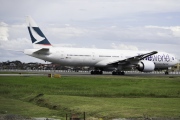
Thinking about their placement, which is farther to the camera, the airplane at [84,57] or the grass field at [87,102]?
the airplane at [84,57]

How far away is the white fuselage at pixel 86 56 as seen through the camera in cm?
5941

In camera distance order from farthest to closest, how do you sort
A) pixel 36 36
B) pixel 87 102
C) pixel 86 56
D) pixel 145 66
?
pixel 86 56, pixel 36 36, pixel 145 66, pixel 87 102

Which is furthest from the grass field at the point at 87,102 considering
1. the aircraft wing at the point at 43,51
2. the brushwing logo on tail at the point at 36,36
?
the brushwing logo on tail at the point at 36,36

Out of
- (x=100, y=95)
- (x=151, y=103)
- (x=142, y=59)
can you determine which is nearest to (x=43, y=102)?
(x=100, y=95)

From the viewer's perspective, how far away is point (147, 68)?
6022 cm

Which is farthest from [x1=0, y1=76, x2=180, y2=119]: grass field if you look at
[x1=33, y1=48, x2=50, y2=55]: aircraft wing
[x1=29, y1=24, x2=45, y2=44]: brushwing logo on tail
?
[x1=29, y1=24, x2=45, y2=44]: brushwing logo on tail

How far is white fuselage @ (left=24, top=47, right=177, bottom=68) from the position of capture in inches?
2339

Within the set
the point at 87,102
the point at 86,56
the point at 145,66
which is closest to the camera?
the point at 87,102

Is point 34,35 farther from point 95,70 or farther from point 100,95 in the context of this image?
point 100,95

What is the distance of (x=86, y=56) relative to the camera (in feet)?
202

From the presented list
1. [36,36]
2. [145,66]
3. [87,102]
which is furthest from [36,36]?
[87,102]

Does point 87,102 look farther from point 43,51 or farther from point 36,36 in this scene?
point 36,36

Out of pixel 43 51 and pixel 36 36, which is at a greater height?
pixel 36 36

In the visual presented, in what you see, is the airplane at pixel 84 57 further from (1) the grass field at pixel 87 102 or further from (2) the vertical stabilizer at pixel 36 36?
(1) the grass field at pixel 87 102
